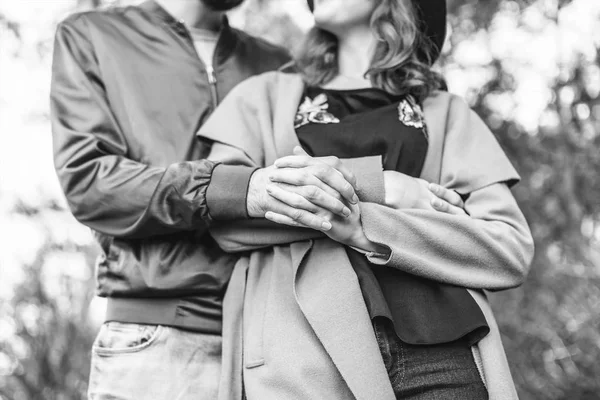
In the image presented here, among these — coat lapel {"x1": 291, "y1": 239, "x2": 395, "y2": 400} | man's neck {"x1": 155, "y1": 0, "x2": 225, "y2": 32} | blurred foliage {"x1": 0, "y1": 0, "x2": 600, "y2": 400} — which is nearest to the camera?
coat lapel {"x1": 291, "y1": 239, "x2": 395, "y2": 400}

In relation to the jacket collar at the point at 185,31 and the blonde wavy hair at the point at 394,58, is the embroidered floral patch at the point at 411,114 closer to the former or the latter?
the blonde wavy hair at the point at 394,58

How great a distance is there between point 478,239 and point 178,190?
0.80m

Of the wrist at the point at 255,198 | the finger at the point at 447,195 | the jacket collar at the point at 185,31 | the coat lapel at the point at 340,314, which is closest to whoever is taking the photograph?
the coat lapel at the point at 340,314

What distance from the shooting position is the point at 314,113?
217 cm

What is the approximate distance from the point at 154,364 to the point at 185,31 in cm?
108

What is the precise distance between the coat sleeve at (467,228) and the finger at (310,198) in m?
0.10

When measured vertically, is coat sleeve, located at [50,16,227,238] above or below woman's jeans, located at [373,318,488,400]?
above

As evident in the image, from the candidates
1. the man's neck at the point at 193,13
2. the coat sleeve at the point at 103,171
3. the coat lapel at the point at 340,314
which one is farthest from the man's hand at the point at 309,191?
the man's neck at the point at 193,13

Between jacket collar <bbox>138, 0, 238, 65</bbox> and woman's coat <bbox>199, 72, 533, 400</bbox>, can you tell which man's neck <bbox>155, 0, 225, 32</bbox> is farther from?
woman's coat <bbox>199, 72, 533, 400</bbox>

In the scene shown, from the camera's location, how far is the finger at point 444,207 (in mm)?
1977

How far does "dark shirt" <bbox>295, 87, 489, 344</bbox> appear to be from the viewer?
5.98 feet

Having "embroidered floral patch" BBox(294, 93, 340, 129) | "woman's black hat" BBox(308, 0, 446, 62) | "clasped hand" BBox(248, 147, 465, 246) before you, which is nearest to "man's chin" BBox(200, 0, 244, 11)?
"woman's black hat" BBox(308, 0, 446, 62)

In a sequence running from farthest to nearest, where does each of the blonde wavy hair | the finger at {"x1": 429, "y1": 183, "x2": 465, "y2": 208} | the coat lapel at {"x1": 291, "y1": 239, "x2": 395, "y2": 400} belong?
the blonde wavy hair → the finger at {"x1": 429, "y1": 183, "x2": 465, "y2": 208} → the coat lapel at {"x1": 291, "y1": 239, "x2": 395, "y2": 400}

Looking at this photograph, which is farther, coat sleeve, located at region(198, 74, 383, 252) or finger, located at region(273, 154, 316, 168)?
coat sleeve, located at region(198, 74, 383, 252)
